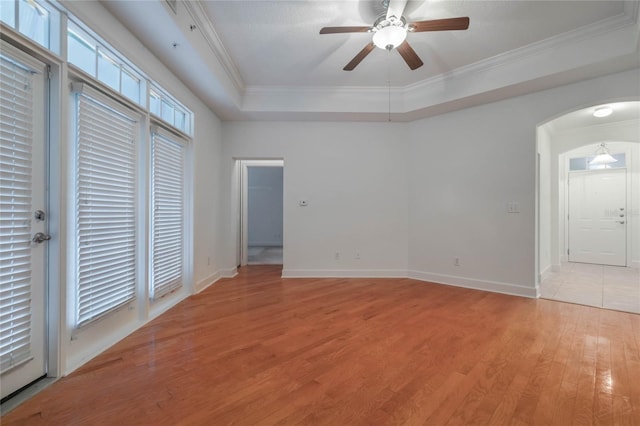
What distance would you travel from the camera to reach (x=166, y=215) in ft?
9.69

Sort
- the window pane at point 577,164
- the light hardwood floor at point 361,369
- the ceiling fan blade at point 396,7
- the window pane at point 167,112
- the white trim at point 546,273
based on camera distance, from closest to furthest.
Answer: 1. the light hardwood floor at point 361,369
2. the ceiling fan blade at point 396,7
3. the window pane at point 167,112
4. the white trim at point 546,273
5. the window pane at point 577,164

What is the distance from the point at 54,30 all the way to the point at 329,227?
3.64 m

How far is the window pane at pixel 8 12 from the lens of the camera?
4.63 ft

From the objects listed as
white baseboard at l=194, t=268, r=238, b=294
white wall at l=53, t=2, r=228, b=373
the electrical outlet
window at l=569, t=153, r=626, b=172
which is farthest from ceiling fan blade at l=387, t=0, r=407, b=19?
window at l=569, t=153, r=626, b=172

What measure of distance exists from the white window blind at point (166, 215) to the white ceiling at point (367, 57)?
933 mm

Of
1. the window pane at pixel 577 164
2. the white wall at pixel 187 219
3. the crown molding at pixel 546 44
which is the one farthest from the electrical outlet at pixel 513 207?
the white wall at pixel 187 219

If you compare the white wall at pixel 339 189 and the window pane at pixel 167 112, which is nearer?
the window pane at pixel 167 112

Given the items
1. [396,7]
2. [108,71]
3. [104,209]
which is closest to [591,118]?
[396,7]

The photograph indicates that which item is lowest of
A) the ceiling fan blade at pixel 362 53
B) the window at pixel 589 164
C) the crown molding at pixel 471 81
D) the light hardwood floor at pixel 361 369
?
the light hardwood floor at pixel 361 369

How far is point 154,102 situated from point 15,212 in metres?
1.73

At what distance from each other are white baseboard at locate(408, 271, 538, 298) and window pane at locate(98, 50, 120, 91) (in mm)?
4449

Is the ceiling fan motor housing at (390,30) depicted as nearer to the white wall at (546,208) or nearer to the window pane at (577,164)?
the white wall at (546,208)

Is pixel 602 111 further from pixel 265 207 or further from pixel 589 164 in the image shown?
pixel 265 207

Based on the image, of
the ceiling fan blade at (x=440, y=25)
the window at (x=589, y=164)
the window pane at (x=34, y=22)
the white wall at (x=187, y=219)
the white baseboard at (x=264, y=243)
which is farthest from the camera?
the white baseboard at (x=264, y=243)
